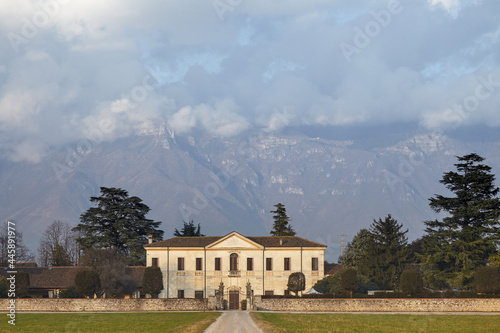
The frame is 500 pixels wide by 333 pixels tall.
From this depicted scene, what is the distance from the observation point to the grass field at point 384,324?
3591 cm

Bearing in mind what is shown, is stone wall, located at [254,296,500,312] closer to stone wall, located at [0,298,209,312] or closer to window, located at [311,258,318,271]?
stone wall, located at [0,298,209,312]

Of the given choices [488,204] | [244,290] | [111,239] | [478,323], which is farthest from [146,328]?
[111,239]

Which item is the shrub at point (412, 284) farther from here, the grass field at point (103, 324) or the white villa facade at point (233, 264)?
the grass field at point (103, 324)

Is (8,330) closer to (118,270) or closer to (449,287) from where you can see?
(118,270)

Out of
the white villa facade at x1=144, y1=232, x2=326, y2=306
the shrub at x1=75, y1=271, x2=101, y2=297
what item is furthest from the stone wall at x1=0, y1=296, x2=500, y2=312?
the white villa facade at x1=144, y1=232, x2=326, y2=306

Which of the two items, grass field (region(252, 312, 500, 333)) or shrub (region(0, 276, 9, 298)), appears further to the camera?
shrub (region(0, 276, 9, 298))

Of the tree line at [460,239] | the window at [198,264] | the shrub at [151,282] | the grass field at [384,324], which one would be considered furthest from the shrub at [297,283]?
the grass field at [384,324]

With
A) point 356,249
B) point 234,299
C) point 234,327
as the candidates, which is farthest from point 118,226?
point 234,327

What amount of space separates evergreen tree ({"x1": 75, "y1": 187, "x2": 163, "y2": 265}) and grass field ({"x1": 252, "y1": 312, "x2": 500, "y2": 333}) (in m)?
38.1

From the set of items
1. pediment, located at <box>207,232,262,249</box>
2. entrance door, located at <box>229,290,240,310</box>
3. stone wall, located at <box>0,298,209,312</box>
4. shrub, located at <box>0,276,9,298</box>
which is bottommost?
entrance door, located at <box>229,290,240,310</box>

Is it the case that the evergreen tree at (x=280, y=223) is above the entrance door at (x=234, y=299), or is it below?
above

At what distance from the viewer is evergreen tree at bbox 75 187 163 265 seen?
7938 cm

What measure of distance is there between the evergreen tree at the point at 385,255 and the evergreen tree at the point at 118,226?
85.1 ft

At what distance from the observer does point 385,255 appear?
69.5m
